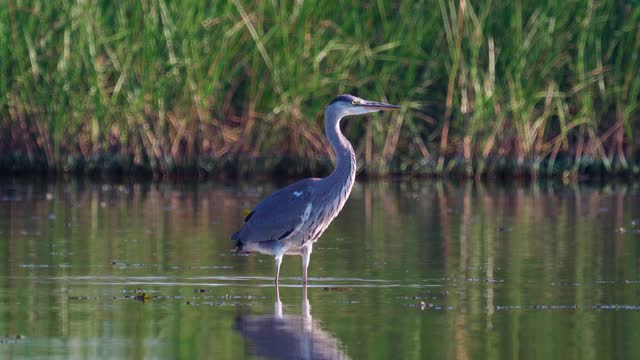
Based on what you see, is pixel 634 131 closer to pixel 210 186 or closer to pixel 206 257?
pixel 210 186

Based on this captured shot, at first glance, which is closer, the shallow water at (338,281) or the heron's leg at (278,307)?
the shallow water at (338,281)

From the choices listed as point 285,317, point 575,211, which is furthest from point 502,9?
point 285,317

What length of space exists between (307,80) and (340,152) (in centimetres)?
905

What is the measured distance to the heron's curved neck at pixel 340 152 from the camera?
10672mm

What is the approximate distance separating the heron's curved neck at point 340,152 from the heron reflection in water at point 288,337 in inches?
56.5

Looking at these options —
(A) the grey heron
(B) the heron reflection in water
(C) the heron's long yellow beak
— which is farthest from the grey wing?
(B) the heron reflection in water

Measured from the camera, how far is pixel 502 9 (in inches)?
776

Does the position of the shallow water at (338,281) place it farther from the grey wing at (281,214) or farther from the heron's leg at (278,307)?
the grey wing at (281,214)

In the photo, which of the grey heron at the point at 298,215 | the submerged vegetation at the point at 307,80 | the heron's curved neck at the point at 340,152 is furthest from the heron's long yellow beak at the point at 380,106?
the submerged vegetation at the point at 307,80

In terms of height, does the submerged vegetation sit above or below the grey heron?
above

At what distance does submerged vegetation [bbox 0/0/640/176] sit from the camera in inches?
766

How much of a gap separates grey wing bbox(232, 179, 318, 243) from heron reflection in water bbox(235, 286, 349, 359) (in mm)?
1103

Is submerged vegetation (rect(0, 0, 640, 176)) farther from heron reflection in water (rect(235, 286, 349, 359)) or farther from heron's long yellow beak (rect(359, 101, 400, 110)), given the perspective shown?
heron reflection in water (rect(235, 286, 349, 359))

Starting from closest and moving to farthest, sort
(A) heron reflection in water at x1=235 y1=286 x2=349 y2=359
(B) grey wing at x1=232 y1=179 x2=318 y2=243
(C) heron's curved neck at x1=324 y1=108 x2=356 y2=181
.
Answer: (A) heron reflection in water at x1=235 y1=286 x2=349 y2=359, (B) grey wing at x1=232 y1=179 x2=318 y2=243, (C) heron's curved neck at x1=324 y1=108 x2=356 y2=181
